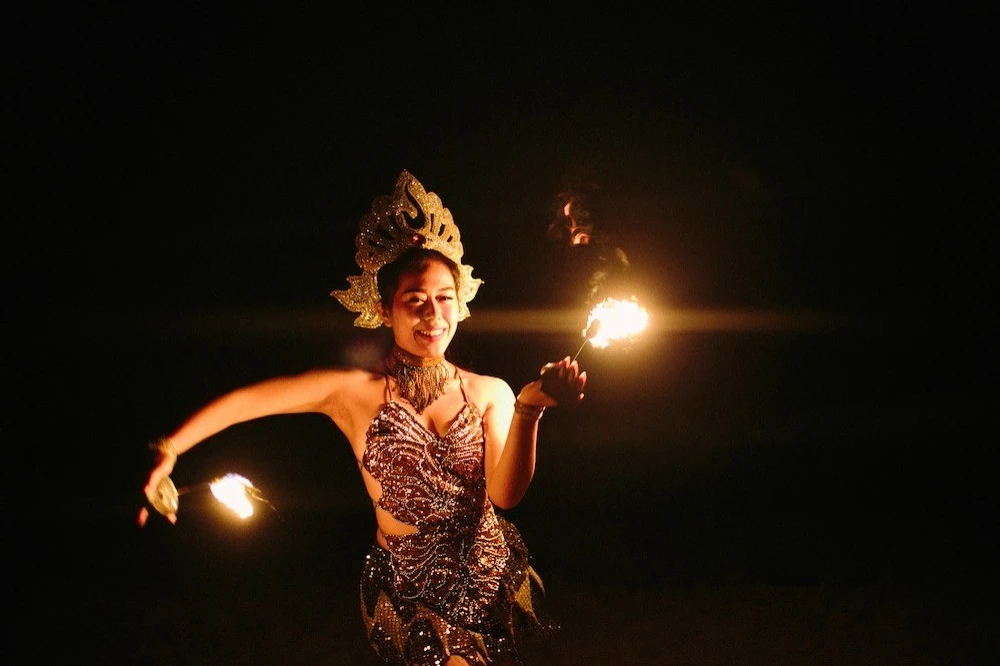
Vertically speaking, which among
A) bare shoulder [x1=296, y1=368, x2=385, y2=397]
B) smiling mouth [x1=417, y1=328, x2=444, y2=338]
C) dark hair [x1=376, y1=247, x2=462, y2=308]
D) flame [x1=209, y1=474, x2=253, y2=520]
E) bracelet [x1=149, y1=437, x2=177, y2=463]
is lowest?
flame [x1=209, y1=474, x2=253, y2=520]

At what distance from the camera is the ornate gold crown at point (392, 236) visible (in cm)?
229

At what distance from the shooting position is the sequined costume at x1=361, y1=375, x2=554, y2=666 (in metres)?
2.13

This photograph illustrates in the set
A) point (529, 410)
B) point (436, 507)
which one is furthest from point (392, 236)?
point (436, 507)

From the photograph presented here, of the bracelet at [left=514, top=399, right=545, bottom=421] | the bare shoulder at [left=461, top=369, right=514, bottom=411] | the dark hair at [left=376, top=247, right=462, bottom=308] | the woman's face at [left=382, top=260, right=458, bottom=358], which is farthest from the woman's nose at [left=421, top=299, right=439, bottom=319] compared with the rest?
the bracelet at [left=514, top=399, right=545, bottom=421]

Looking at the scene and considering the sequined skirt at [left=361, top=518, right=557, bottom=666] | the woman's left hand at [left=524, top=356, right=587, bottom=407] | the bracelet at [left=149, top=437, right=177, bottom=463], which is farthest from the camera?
the sequined skirt at [left=361, top=518, right=557, bottom=666]

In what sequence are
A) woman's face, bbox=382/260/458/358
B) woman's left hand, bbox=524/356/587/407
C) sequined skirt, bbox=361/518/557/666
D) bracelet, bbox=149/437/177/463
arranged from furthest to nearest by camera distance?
1. woman's face, bbox=382/260/458/358
2. sequined skirt, bbox=361/518/557/666
3. bracelet, bbox=149/437/177/463
4. woman's left hand, bbox=524/356/587/407

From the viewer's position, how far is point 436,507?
2.15 m

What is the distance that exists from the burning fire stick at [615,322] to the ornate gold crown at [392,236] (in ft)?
1.60

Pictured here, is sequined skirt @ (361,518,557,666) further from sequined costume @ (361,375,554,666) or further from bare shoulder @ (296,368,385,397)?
bare shoulder @ (296,368,385,397)

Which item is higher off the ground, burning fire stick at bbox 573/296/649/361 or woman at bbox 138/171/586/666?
→ burning fire stick at bbox 573/296/649/361

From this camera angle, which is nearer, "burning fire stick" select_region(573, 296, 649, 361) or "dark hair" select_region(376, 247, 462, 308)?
"burning fire stick" select_region(573, 296, 649, 361)

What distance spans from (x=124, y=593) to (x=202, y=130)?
2.64 metres

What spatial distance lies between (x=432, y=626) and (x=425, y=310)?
0.89 metres

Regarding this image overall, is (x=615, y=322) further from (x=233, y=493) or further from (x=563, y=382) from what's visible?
(x=233, y=493)
